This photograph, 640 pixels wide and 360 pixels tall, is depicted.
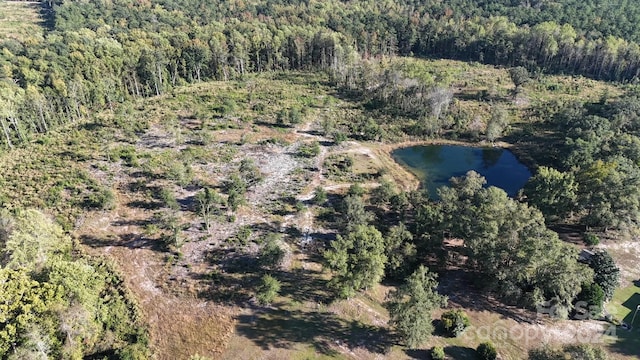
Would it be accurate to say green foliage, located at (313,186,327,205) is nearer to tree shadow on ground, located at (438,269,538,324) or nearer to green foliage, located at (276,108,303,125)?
tree shadow on ground, located at (438,269,538,324)

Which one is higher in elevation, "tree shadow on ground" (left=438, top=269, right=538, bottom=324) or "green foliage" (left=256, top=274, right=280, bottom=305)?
"green foliage" (left=256, top=274, right=280, bottom=305)

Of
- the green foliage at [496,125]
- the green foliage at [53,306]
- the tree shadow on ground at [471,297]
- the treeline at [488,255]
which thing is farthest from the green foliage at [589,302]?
the green foliage at [496,125]

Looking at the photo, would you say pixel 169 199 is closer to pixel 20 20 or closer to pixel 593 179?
pixel 593 179

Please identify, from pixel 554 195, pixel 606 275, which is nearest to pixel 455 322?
pixel 606 275

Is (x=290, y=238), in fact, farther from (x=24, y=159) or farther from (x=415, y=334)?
(x=24, y=159)

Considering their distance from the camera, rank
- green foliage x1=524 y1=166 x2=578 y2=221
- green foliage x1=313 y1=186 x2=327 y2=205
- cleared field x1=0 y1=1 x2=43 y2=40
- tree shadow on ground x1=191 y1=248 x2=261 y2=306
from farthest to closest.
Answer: cleared field x1=0 y1=1 x2=43 y2=40 < green foliage x1=313 y1=186 x2=327 y2=205 < green foliage x1=524 y1=166 x2=578 y2=221 < tree shadow on ground x1=191 y1=248 x2=261 y2=306

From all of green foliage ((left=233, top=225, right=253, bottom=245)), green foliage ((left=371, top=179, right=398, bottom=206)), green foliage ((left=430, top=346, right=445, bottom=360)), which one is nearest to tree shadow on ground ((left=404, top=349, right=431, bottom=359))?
green foliage ((left=430, top=346, right=445, bottom=360))

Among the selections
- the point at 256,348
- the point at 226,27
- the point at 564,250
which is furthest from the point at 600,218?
the point at 226,27
